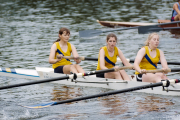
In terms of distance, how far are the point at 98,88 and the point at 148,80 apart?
53.2 inches

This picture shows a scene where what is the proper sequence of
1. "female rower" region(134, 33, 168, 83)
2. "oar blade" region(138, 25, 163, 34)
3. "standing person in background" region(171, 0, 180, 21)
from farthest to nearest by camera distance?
"standing person in background" region(171, 0, 180, 21) < "oar blade" region(138, 25, 163, 34) < "female rower" region(134, 33, 168, 83)

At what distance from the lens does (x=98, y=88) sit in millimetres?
8492

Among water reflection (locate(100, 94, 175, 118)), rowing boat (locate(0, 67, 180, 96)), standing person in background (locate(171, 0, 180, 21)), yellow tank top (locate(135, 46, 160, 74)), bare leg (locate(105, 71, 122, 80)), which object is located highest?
standing person in background (locate(171, 0, 180, 21))

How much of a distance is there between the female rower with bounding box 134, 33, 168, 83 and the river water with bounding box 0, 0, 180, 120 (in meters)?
0.39

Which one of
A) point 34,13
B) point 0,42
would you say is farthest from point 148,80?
point 34,13

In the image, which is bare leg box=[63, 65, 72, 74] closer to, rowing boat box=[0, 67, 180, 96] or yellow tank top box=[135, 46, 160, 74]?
rowing boat box=[0, 67, 180, 96]

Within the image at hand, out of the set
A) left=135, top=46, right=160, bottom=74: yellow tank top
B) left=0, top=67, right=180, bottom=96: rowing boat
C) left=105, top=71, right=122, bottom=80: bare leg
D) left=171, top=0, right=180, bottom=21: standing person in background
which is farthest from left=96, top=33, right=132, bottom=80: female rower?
left=171, top=0, right=180, bottom=21: standing person in background

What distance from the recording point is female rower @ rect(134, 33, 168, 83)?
7.54m

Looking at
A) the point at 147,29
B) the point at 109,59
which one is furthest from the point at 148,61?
the point at 147,29

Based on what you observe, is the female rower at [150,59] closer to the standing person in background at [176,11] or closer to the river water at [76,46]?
the river water at [76,46]

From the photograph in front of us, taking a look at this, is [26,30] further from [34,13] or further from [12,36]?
[34,13]

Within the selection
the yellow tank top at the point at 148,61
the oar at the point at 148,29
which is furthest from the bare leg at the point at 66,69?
the oar at the point at 148,29

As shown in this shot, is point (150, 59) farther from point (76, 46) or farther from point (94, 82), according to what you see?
point (76, 46)

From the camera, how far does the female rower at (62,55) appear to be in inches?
338
